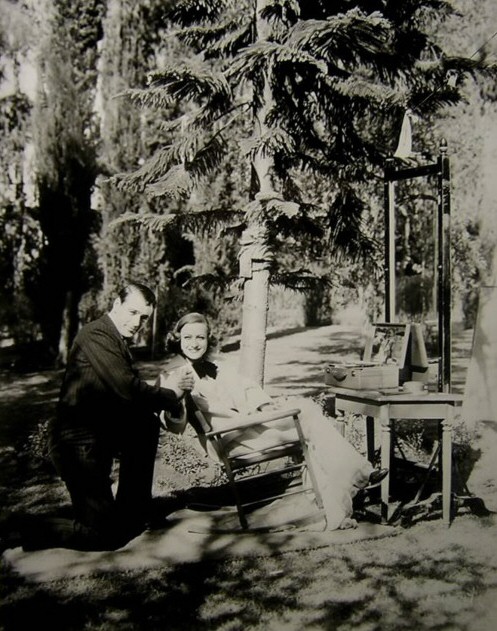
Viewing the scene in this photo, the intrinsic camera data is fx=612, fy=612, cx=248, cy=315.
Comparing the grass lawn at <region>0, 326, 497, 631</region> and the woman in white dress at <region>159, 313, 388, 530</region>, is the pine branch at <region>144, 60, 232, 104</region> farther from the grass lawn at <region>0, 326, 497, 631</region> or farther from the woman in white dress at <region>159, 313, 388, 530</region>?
the grass lawn at <region>0, 326, 497, 631</region>

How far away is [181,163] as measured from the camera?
533 cm

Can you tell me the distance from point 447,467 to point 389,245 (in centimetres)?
151

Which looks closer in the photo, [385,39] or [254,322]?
[385,39]

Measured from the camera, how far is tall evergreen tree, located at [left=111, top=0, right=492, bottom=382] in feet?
15.6

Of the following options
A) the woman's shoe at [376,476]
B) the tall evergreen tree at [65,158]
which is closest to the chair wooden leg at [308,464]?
the woman's shoe at [376,476]

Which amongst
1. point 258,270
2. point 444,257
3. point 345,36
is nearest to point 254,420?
point 444,257

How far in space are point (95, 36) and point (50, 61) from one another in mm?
1010

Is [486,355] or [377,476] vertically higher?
[486,355]

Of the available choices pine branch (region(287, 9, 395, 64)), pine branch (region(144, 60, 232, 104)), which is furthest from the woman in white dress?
pine branch (region(287, 9, 395, 64))

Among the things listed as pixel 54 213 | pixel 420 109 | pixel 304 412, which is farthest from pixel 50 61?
pixel 304 412

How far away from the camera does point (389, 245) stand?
4109 mm

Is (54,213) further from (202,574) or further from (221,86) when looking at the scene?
(202,574)

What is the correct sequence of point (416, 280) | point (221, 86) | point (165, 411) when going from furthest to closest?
point (416, 280), point (221, 86), point (165, 411)

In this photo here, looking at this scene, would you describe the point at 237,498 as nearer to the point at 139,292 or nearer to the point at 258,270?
the point at 139,292
